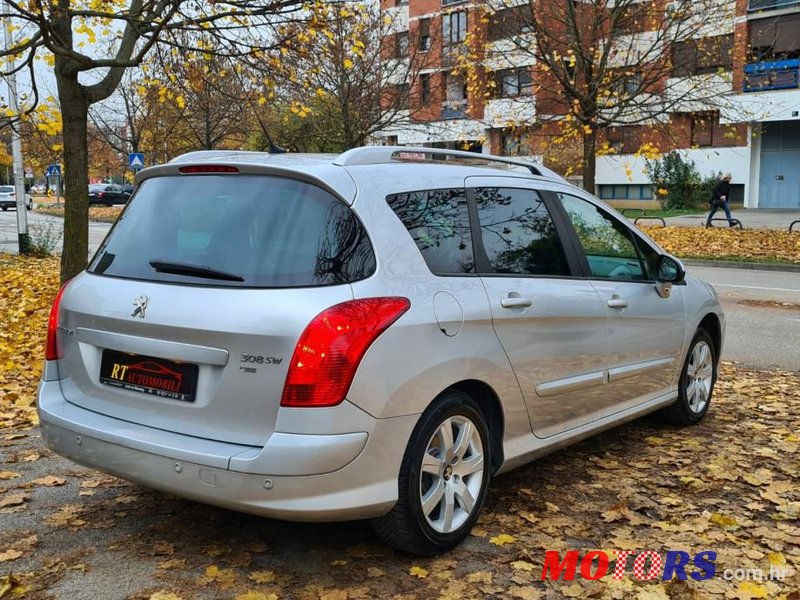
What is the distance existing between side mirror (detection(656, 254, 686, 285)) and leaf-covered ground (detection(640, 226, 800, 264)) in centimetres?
1375

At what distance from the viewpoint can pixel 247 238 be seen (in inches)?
128

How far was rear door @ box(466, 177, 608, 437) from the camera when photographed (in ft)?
12.4

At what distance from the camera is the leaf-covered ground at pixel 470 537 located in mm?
3164

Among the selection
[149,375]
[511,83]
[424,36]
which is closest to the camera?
[149,375]

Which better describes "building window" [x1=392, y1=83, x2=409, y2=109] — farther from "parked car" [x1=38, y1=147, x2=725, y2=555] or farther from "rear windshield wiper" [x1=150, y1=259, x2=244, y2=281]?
"rear windshield wiper" [x1=150, y1=259, x2=244, y2=281]

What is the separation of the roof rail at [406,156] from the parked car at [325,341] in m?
0.02

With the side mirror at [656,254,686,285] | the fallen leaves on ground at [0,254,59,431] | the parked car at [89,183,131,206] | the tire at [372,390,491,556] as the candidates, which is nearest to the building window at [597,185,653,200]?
the parked car at [89,183,131,206]

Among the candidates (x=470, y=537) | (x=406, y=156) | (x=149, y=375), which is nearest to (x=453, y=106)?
(x=406, y=156)

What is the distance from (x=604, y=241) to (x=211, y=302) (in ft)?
8.64

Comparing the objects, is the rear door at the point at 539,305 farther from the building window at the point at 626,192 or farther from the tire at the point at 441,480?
the building window at the point at 626,192

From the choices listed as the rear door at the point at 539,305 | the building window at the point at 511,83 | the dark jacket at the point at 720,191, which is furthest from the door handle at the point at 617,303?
the dark jacket at the point at 720,191

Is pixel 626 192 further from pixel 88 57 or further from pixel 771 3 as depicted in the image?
pixel 88 57

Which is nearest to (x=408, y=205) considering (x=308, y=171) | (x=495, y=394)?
(x=308, y=171)

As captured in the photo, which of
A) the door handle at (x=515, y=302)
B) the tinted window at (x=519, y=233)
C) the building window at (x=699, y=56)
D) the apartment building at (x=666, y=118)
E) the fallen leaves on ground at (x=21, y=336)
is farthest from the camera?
the apartment building at (x=666, y=118)
